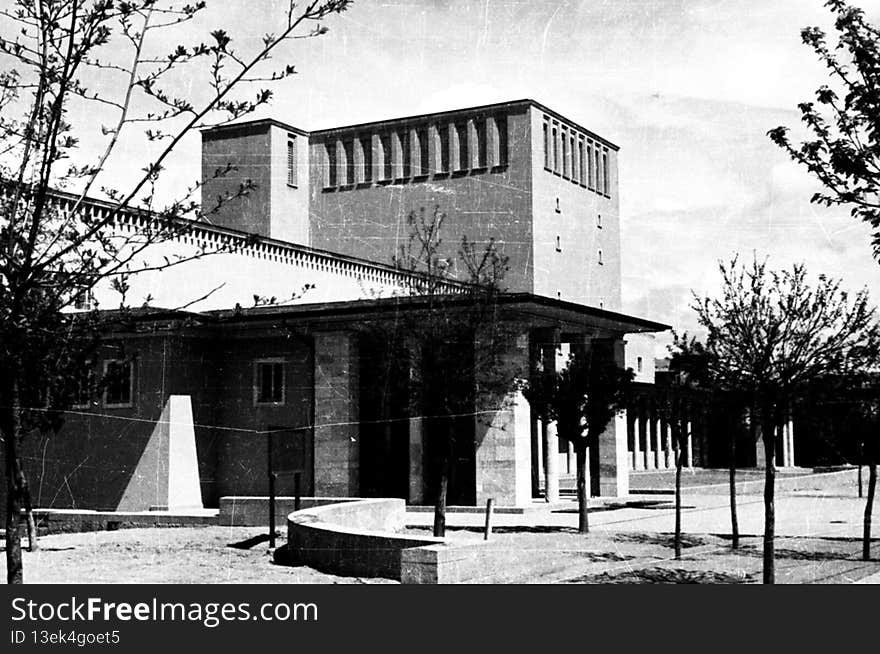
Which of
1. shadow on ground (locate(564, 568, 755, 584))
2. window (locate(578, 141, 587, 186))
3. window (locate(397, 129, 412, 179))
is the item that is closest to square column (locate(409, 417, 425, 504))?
shadow on ground (locate(564, 568, 755, 584))

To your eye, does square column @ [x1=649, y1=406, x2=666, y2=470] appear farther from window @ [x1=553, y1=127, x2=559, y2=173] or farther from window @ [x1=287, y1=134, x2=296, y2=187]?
window @ [x1=287, y1=134, x2=296, y2=187]

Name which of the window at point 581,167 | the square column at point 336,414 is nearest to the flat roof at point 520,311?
the square column at point 336,414

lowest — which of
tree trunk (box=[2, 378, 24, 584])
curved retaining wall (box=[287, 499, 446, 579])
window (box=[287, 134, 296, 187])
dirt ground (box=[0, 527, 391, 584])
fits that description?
dirt ground (box=[0, 527, 391, 584])

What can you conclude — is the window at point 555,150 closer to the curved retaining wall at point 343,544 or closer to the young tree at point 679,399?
the young tree at point 679,399

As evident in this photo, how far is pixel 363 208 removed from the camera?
2037 inches

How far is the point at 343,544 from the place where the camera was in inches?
603

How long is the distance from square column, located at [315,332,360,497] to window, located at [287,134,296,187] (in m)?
21.1

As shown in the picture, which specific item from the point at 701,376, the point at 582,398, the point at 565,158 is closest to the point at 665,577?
the point at 701,376

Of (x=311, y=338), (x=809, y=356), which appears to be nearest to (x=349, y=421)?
(x=311, y=338)

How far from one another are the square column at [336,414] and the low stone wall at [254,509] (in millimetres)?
3836

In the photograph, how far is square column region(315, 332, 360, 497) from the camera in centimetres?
2911

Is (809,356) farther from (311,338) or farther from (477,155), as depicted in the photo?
(477,155)

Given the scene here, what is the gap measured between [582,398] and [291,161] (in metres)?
30.2

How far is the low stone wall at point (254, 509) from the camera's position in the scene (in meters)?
24.4
